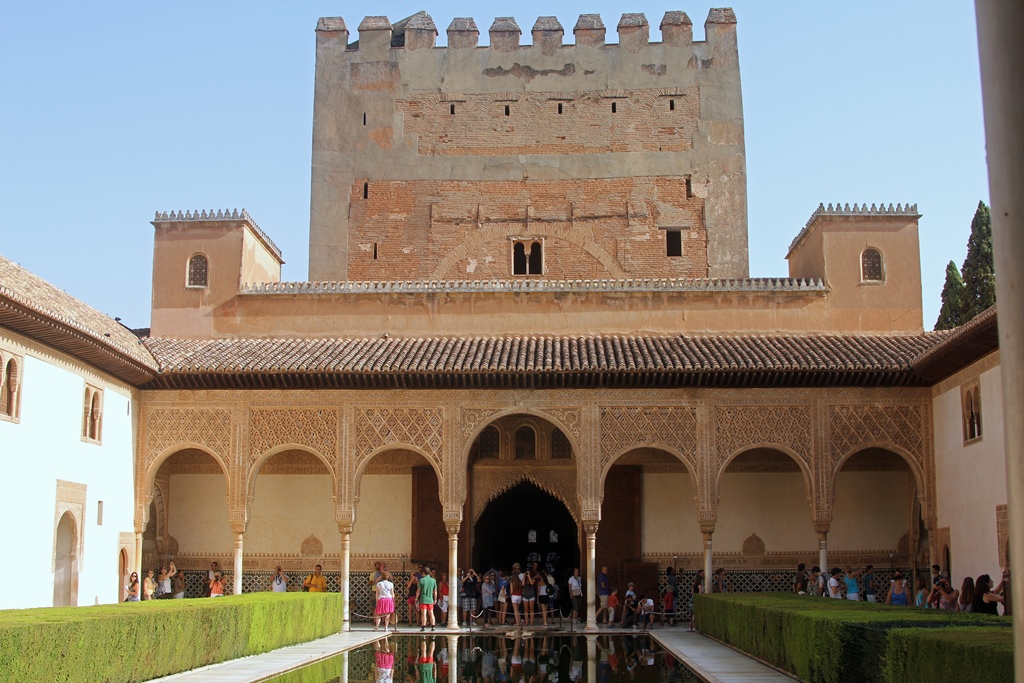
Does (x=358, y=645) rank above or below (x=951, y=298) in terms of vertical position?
below

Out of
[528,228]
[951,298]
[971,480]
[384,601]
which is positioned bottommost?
[384,601]

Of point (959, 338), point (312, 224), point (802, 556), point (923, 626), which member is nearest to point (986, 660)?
point (923, 626)

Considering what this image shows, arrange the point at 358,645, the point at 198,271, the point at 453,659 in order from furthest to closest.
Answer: the point at 198,271, the point at 358,645, the point at 453,659

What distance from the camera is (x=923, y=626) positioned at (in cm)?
834

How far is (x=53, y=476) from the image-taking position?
13.9m

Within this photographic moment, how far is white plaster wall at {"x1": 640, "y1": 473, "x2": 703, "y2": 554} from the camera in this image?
18.6 meters

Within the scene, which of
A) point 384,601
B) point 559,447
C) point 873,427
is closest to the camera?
point 384,601

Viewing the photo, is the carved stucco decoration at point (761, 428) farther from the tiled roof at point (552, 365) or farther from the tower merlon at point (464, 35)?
the tower merlon at point (464, 35)

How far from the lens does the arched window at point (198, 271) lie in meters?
19.8

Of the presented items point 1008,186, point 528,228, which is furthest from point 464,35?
point 1008,186

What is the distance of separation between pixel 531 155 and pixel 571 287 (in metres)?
5.20

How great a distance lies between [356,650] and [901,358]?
880 cm

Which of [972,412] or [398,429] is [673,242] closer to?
[398,429]

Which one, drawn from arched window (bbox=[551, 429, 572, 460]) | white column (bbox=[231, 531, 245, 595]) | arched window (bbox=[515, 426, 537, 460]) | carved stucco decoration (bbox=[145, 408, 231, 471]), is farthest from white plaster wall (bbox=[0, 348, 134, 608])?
arched window (bbox=[551, 429, 572, 460])
